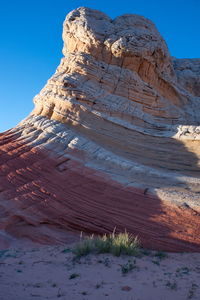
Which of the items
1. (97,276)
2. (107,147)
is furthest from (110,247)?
(107,147)

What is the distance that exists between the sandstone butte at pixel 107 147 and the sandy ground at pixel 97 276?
1.52 metres

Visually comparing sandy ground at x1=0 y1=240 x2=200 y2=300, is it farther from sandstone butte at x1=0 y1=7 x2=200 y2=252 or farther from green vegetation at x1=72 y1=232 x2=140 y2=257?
sandstone butte at x1=0 y1=7 x2=200 y2=252

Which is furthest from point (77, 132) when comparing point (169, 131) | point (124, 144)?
point (169, 131)

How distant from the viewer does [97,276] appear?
6.27 m

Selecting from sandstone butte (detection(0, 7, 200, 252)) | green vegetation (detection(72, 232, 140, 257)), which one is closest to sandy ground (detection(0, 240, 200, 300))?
green vegetation (detection(72, 232, 140, 257))

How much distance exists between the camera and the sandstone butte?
9.64 m

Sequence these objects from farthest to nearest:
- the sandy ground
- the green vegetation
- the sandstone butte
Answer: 1. the sandstone butte
2. the green vegetation
3. the sandy ground

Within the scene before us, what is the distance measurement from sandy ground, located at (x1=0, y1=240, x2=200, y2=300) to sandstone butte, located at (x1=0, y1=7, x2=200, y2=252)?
1.52 metres

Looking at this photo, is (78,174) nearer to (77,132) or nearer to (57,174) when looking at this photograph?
(57,174)

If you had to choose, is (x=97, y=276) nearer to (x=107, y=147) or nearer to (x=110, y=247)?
(x=110, y=247)

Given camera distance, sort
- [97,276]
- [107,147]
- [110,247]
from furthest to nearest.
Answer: [107,147]
[110,247]
[97,276]

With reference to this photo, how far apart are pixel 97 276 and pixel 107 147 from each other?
6.89 m

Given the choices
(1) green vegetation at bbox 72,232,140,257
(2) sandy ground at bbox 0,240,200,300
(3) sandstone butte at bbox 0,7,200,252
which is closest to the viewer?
(2) sandy ground at bbox 0,240,200,300

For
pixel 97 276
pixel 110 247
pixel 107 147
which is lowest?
pixel 97 276
